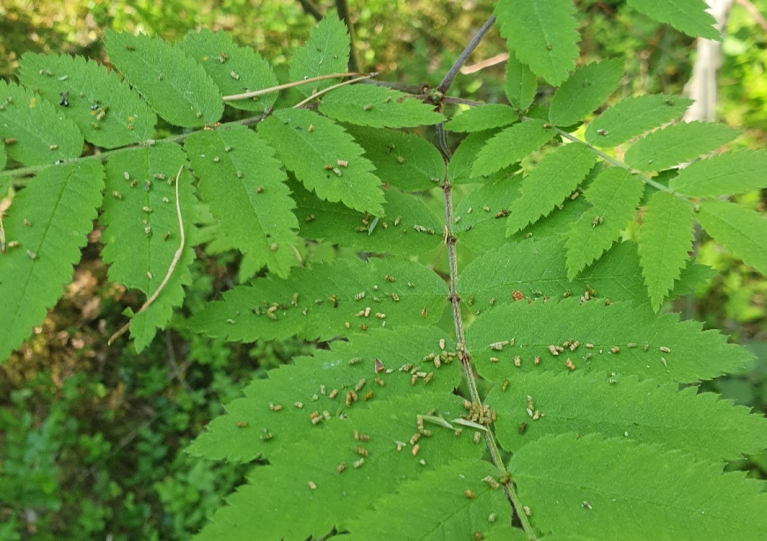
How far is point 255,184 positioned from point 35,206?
0.59 meters

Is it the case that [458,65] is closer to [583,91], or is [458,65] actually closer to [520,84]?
[520,84]

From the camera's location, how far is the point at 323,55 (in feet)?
5.90

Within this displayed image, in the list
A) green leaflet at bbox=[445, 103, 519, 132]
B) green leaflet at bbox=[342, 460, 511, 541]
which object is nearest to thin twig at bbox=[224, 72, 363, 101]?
green leaflet at bbox=[445, 103, 519, 132]

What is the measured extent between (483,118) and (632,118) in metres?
0.52

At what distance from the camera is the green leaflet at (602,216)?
4.99 ft

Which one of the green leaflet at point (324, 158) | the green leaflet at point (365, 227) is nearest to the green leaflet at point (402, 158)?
the green leaflet at point (365, 227)

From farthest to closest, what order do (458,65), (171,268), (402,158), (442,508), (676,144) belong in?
1. (458,65)
2. (402,158)
3. (676,144)
4. (171,268)
5. (442,508)

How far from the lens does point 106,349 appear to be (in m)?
4.30

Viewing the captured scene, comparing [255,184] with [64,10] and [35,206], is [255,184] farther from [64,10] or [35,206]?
[64,10]

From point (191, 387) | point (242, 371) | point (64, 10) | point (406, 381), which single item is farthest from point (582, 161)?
point (64, 10)

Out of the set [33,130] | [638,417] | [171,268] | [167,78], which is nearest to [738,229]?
[638,417]

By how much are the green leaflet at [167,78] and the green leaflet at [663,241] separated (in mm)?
1373

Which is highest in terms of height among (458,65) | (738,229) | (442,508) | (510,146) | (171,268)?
(458,65)

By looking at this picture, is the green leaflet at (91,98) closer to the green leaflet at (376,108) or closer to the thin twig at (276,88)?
the thin twig at (276,88)
